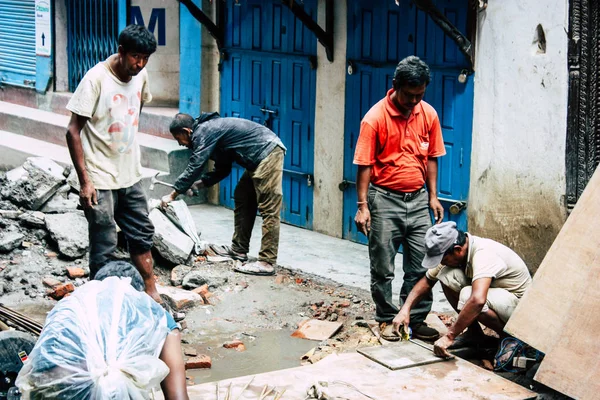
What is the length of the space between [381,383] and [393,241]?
142 cm

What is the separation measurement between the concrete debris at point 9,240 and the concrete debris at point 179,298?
60.7 inches

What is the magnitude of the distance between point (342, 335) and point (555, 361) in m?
1.92

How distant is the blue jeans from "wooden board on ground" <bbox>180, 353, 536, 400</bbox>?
0.93m

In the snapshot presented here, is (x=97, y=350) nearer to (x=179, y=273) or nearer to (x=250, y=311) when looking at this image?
(x=250, y=311)

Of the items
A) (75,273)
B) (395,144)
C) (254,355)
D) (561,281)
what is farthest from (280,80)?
(561,281)

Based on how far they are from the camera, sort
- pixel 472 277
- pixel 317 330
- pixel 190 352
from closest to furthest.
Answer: pixel 472 277 → pixel 190 352 → pixel 317 330

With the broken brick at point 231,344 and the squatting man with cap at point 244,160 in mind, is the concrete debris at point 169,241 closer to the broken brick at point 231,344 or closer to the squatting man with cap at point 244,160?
the squatting man with cap at point 244,160

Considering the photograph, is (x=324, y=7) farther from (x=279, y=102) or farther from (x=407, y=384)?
(x=407, y=384)

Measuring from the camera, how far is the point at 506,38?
26.0ft

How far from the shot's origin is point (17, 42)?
15008mm

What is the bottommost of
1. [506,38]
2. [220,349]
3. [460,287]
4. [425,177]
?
[220,349]

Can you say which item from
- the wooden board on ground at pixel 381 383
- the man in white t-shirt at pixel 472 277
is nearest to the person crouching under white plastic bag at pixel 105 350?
the wooden board on ground at pixel 381 383

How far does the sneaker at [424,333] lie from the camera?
21.7 feet

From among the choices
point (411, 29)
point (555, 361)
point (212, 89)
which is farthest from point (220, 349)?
point (212, 89)
